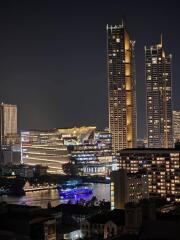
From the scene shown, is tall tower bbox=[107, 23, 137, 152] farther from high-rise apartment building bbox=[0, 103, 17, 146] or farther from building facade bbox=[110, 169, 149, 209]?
building facade bbox=[110, 169, 149, 209]

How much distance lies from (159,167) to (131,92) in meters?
17.2

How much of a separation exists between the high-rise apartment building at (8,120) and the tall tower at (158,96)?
56.1ft

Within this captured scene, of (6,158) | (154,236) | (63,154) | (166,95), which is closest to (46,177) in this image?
(63,154)

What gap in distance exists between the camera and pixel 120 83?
36.9 m

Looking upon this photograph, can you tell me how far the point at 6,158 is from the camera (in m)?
42.9

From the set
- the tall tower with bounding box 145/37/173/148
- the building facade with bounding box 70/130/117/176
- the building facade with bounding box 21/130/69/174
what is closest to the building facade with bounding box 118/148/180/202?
the building facade with bounding box 70/130/117/176

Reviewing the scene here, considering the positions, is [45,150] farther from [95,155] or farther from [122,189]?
[122,189]

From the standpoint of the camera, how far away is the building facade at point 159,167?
63.6ft

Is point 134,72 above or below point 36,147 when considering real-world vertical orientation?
above

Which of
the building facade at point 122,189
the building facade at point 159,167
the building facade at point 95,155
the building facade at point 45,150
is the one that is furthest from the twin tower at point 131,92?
the building facade at point 122,189

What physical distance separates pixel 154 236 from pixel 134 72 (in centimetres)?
3075

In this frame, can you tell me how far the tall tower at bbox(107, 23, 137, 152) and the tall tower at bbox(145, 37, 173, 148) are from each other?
116 cm

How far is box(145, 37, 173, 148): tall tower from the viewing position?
116ft

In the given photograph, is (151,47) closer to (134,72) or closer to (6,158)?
(134,72)
